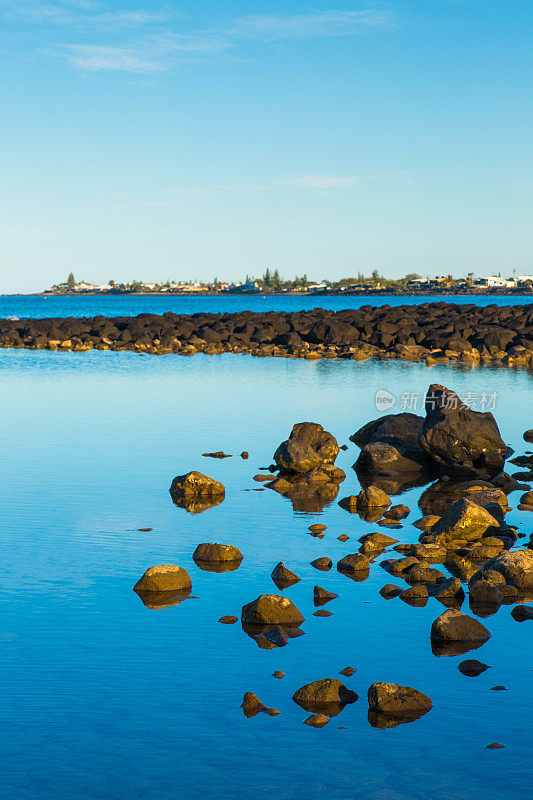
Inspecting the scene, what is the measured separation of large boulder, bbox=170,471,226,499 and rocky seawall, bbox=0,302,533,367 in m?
38.7

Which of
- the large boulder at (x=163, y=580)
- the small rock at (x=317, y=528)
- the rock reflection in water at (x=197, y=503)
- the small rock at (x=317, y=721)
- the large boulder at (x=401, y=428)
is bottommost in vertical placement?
the rock reflection in water at (x=197, y=503)

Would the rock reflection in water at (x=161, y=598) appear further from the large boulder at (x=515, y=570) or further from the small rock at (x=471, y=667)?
the large boulder at (x=515, y=570)

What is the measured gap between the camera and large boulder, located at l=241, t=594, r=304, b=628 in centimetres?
1103

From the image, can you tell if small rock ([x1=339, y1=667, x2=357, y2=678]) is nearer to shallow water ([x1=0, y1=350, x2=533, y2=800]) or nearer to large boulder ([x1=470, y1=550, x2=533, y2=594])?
shallow water ([x1=0, y1=350, x2=533, y2=800])

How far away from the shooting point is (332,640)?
1052 cm

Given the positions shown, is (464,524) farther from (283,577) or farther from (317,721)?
(317,721)

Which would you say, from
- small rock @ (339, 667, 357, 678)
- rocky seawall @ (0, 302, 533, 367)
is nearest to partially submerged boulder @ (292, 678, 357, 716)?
small rock @ (339, 667, 357, 678)

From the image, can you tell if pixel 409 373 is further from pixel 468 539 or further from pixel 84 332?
pixel 84 332

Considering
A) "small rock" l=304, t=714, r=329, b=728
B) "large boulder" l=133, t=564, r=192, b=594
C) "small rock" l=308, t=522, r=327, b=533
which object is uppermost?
"large boulder" l=133, t=564, r=192, b=594

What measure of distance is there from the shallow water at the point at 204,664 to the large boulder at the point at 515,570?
100 centimetres

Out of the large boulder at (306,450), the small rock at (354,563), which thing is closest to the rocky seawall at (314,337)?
the large boulder at (306,450)

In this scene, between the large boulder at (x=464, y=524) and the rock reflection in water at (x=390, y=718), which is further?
the large boulder at (x=464, y=524)

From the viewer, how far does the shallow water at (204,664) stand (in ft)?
25.1

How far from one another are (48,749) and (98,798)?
96 centimetres
